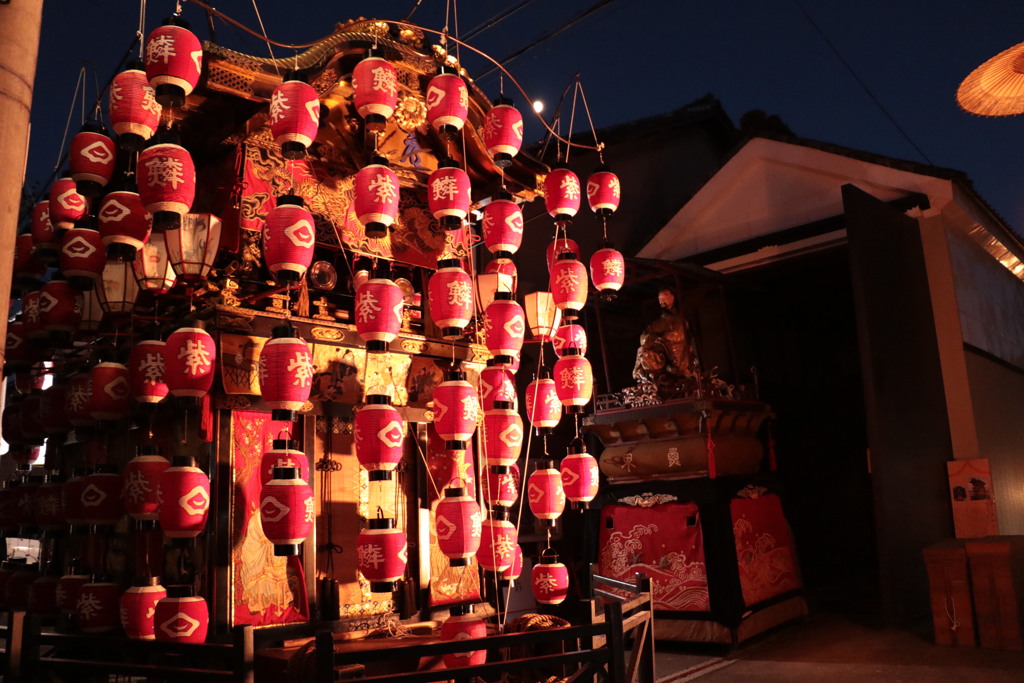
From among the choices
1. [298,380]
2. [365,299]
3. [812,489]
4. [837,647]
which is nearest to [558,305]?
[365,299]

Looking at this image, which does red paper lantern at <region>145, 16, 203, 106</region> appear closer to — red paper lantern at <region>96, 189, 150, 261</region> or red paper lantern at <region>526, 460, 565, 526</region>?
red paper lantern at <region>96, 189, 150, 261</region>

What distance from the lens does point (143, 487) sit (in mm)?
5953

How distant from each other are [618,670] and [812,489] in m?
12.0

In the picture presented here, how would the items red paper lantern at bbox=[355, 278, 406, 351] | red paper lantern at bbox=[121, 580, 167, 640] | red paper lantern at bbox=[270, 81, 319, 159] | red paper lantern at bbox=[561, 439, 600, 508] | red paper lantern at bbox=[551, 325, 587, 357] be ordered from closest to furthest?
red paper lantern at bbox=[121, 580, 167, 640]
red paper lantern at bbox=[270, 81, 319, 159]
red paper lantern at bbox=[355, 278, 406, 351]
red paper lantern at bbox=[561, 439, 600, 508]
red paper lantern at bbox=[551, 325, 587, 357]

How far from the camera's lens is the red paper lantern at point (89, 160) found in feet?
21.3

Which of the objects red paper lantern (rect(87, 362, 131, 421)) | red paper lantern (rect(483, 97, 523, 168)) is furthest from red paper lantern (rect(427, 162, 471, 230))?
red paper lantern (rect(87, 362, 131, 421))

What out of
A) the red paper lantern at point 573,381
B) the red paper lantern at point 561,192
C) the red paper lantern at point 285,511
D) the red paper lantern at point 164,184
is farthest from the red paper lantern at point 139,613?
the red paper lantern at point 561,192

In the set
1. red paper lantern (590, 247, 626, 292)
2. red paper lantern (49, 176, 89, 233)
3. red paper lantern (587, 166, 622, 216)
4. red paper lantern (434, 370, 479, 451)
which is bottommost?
red paper lantern (434, 370, 479, 451)

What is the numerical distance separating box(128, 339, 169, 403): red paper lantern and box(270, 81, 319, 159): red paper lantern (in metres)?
2.01

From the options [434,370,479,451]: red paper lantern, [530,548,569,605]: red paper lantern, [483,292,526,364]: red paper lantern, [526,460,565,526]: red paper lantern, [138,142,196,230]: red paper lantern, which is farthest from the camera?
[526,460,565,526]: red paper lantern

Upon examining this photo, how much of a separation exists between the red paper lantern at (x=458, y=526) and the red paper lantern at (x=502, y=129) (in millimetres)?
3421

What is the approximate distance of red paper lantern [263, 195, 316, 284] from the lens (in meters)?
6.11

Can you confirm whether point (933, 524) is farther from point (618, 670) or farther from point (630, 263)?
point (618, 670)

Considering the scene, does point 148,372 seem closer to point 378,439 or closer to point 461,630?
point 378,439
